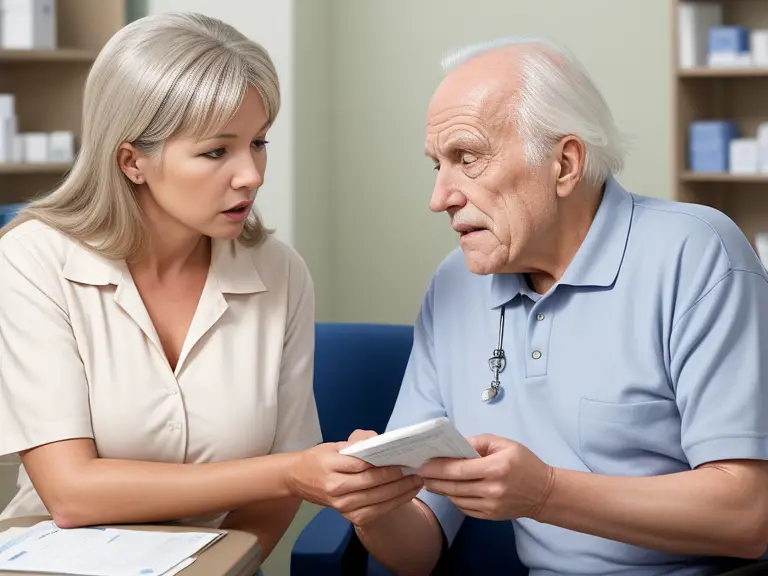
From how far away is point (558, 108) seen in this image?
5.45 feet

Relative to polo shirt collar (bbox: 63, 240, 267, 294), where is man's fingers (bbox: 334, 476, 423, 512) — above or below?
below

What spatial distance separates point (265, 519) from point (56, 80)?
11.5ft

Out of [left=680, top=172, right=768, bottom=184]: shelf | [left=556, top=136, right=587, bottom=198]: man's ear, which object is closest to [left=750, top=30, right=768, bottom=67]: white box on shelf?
[left=680, top=172, right=768, bottom=184]: shelf

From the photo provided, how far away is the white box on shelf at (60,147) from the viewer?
14.7 ft

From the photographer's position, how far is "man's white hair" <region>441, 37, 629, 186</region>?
1664 mm

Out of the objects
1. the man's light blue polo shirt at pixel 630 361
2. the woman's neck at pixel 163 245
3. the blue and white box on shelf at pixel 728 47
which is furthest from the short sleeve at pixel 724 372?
the blue and white box on shelf at pixel 728 47

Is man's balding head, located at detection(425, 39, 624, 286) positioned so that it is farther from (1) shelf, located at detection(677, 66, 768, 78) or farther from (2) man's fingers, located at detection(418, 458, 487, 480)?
(1) shelf, located at detection(677, 66, 768, 78)

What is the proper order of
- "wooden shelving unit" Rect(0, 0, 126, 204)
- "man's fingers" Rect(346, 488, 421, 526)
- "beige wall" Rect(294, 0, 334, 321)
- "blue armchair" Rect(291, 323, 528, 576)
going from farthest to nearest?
1. "wooden shelving unit" Rect(0, 0, 126, 204)
2. "beige wall" Rect(294, 0, 334, 321)
3. "blue armchair" Rect(291, 323, 528, 576)
4. "man's fingers" Rect(346, 488, 421, 526)

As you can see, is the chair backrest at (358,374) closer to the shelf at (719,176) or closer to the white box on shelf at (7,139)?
the shelf at (719,176)

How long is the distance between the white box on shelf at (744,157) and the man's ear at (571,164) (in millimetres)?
2927

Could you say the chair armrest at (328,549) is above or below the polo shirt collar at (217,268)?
below

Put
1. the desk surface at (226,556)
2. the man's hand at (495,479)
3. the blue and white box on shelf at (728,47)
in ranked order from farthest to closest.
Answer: the blue and white box on shelf at (728,47), the man's hand at (495,479), the desk surface at (226,556)

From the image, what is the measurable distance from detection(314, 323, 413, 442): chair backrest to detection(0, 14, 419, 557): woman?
0.29m

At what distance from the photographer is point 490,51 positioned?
5.71ft
